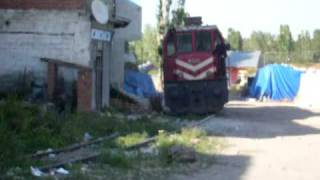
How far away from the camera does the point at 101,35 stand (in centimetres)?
2627

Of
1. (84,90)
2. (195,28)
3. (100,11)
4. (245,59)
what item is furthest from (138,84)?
(245,59)

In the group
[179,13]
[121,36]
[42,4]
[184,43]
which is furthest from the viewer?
[179,13]

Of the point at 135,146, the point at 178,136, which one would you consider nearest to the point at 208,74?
the point at 178,136

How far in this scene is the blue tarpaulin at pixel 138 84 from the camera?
37.0 metres

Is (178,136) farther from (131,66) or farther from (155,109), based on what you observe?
(131,66)

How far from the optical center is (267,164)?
1509 centimetres

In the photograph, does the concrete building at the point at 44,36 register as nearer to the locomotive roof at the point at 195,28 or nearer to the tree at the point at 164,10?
the locomotive roof at the point at 195,28

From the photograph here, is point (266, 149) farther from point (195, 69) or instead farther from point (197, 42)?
point (197, 42)

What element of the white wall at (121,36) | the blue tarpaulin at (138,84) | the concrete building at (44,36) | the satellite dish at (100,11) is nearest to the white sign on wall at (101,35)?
the concrete building at (44,36)

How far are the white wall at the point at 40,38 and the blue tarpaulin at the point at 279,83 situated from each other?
1168 inches

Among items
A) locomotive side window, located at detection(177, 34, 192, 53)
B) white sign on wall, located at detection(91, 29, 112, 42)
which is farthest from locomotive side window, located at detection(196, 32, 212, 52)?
white sign on wall, located at detection(91, 29, 112, 42)

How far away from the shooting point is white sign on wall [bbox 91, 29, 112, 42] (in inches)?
992

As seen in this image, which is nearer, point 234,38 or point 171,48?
point 171,48

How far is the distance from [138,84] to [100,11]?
45.9 ft
